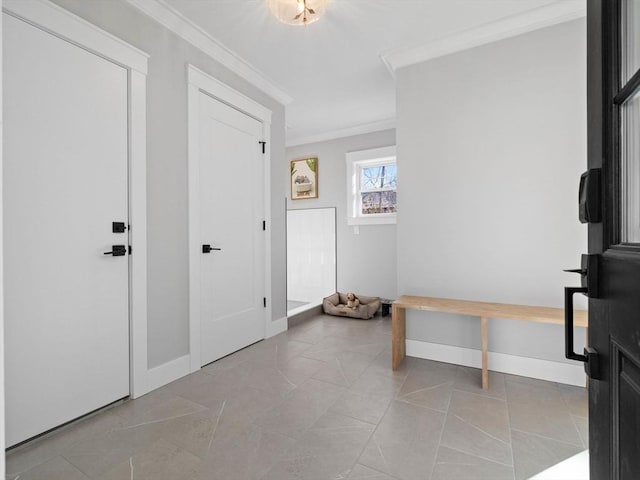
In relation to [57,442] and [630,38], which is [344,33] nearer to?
[630,38]

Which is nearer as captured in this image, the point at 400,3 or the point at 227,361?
the point at 400,3

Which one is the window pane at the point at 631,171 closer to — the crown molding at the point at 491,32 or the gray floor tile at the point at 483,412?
the gray floor tile at the point at 483,412

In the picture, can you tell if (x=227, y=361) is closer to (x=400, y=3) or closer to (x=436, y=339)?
(x=436, y=339)

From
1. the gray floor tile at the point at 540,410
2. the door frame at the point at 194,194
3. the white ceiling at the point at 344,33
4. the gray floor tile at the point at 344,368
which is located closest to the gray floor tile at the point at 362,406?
the gray floor tile at the point at 344,368

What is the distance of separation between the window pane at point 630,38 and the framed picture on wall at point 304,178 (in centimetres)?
458

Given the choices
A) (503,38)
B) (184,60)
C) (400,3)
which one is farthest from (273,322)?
(503,38)

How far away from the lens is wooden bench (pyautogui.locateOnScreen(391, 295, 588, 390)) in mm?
2027

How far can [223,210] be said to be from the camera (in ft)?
8.88

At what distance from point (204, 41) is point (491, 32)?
86.5 inches

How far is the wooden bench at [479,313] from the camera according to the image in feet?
6.65

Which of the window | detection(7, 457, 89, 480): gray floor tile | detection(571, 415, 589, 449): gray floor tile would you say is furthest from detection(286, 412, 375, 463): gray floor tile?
the window

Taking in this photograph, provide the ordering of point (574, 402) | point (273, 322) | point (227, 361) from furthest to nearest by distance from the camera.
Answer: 1. point (273, 322)
2. point (227, 361)
3. point (574, 402)

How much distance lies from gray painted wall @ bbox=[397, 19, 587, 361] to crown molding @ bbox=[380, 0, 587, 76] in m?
0.05

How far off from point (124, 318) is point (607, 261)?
228cm
